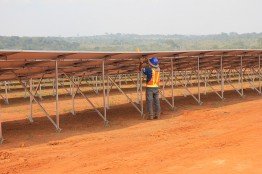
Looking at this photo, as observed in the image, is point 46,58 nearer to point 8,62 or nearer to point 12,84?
point 8,62

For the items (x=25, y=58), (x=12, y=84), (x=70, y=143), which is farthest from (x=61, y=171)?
(x=12, y=84)

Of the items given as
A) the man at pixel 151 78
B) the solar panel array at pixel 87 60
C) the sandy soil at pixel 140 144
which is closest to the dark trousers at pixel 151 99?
the man at pixel 151 78

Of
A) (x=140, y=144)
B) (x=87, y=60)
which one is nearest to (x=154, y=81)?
(x=87, y=60)

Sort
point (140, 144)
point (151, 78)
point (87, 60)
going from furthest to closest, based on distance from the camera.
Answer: point (151, 78)
point (87, 60)
point (140, 144)

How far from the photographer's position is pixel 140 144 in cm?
1012

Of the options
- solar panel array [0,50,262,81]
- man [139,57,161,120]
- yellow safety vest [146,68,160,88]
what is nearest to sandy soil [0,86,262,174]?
man [139,57,161,120]

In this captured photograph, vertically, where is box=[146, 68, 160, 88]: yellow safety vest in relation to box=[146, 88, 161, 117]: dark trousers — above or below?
above

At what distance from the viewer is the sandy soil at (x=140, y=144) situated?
306 inches

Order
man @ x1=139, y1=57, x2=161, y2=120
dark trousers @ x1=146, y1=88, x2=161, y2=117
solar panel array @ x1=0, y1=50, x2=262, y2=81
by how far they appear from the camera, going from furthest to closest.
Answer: dark trousers @ x1=146, y1=88, x2=161, y2=117 → man @ x1=139, y1=57, x2=161, y2=120 → solar panel array @ x1=0, y1=50, x2=262, y2=81

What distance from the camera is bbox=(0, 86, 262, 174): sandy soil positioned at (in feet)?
25.5

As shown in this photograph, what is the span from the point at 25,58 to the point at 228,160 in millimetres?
6086

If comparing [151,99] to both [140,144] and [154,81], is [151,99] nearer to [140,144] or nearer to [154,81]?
[154,81]

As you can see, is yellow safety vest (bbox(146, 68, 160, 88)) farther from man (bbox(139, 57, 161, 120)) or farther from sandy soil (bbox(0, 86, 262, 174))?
sandy soil (bbox(0, 86, 262, 174))

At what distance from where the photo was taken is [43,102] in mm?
24953
